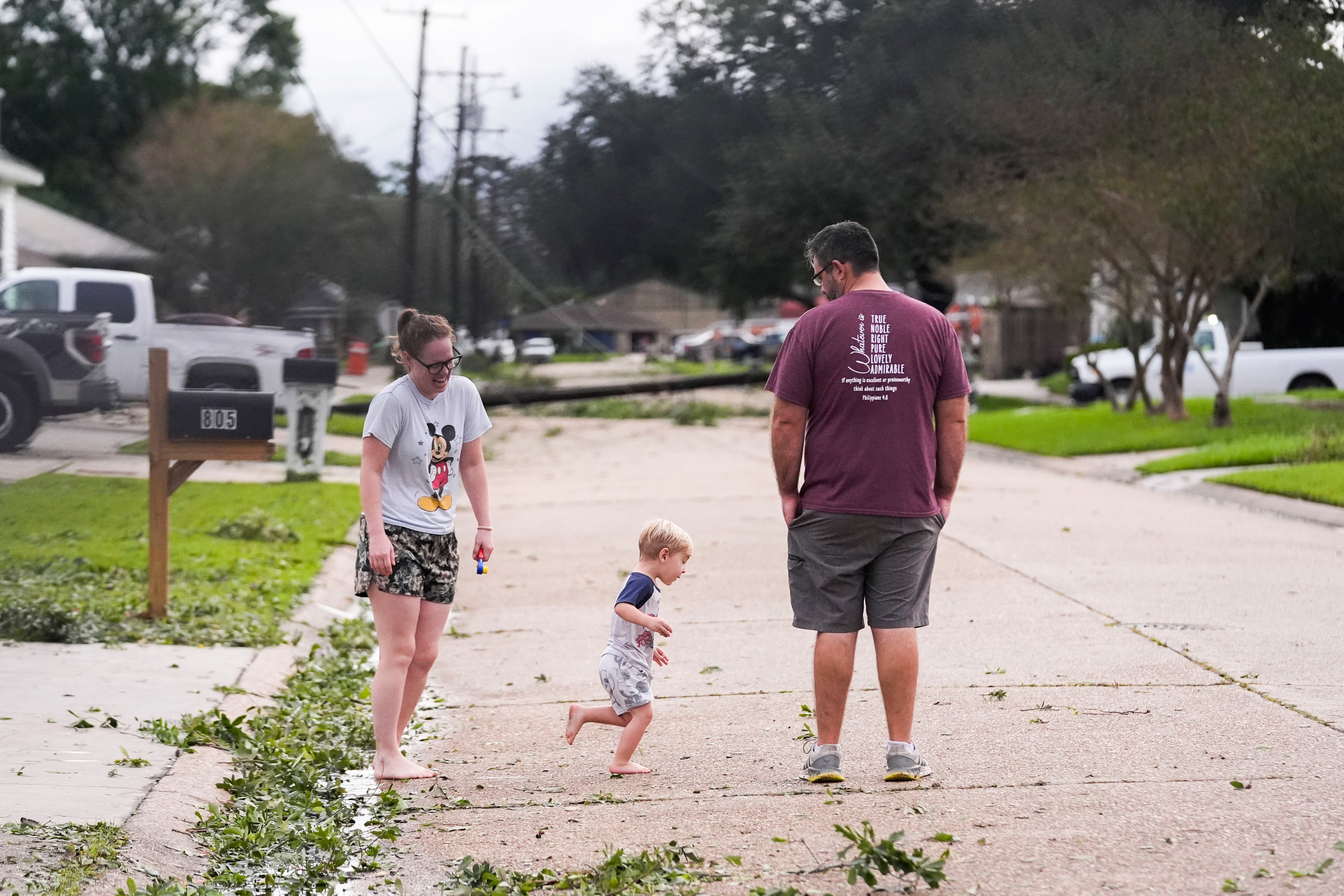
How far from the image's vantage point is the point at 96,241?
1035 cm

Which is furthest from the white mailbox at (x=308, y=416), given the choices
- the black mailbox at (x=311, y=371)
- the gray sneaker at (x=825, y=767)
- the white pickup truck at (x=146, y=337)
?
the gray sneaker at (x=825, y=767)

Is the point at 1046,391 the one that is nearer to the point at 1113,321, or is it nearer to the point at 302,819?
the point at 1113,321

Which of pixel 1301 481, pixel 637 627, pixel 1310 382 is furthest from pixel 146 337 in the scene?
pixel 1310 382

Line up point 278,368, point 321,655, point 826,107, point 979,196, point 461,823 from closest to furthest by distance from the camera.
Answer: point 461,823 < point 826,107 < point 979,196 < point 321,655 < point 278,368

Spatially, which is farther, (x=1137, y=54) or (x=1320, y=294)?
(x=1320, y=294)

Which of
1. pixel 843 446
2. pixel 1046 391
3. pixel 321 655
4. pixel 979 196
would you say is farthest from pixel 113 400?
pixel 1046 391

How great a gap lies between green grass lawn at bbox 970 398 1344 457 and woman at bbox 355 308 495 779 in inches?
537

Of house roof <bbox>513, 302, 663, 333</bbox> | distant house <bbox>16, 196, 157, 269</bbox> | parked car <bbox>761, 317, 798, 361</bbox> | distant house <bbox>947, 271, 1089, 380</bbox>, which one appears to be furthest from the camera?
distant house <bbox>947, 271, 1089, 380</bbox>

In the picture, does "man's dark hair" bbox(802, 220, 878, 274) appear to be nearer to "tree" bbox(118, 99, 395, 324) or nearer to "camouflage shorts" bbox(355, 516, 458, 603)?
"camouflage shorts" bbox(355, 516, 458, 603)

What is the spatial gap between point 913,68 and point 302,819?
3110 millimetres

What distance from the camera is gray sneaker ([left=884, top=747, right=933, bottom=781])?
4.62 meters

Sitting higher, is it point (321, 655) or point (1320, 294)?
point (1320, 294)

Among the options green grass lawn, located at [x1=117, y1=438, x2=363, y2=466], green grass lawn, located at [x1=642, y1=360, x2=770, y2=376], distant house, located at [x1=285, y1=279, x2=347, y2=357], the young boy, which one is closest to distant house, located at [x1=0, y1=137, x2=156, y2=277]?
distant house, located at [x1=285, y1=279, x2=347, y2=357]

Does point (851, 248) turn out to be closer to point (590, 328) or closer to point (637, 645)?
point (637, 645)
